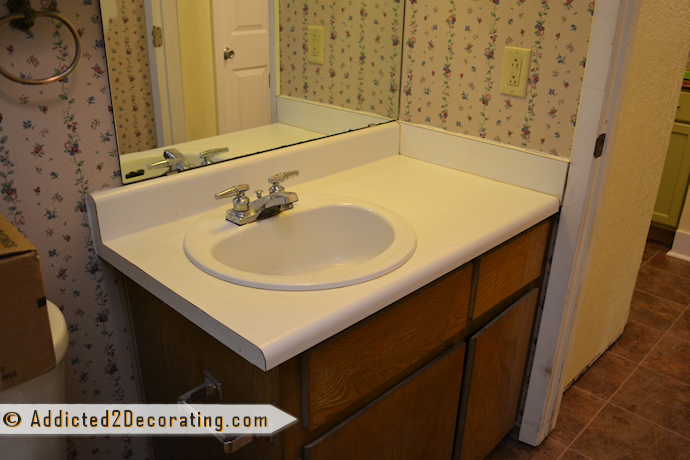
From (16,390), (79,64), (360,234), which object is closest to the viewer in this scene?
(16,390)

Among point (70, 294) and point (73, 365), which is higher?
point (70, 294)

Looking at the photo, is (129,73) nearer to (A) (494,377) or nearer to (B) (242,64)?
(B) (242,64)

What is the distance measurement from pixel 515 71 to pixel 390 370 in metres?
0.86

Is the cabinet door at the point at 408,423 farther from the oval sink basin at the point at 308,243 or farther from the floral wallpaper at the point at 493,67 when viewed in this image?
the floral wallpaper at the point at 493,67

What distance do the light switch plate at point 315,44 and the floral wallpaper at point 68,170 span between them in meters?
0.67

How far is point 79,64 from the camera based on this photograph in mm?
1041

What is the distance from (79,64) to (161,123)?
0.21 metres

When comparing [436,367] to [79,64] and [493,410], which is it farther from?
[79,64]

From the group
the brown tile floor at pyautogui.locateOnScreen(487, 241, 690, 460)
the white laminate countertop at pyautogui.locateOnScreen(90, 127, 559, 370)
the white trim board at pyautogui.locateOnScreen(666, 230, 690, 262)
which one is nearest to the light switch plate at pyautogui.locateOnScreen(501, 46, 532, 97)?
the white laminate countertop at pyautogui.locateOnScreen(90, 127, 559, 370)

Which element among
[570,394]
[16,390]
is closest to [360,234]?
[16,390]

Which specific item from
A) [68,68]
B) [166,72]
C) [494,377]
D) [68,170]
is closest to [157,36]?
[166,72]

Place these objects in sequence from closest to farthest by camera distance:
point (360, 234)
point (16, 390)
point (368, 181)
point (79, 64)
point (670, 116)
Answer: point (16, 390) < point (79, 64) < point (360, 234) < point (368, 181) < point (670, 116)

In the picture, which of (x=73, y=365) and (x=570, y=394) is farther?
(x=570, y=394)

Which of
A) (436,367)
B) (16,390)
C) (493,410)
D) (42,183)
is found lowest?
(493,410)
